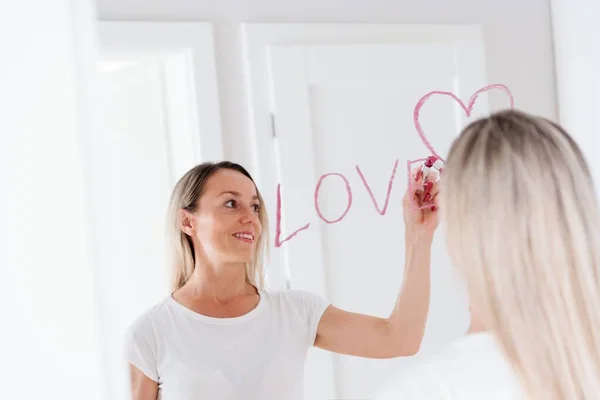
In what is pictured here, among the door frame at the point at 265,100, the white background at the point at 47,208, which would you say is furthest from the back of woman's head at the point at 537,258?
the door frame at the point at 265,100

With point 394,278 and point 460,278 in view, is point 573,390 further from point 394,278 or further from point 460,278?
point 394,278

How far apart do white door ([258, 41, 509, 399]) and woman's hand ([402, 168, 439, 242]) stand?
0.61 feet

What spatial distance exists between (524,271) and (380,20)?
772 millimetres

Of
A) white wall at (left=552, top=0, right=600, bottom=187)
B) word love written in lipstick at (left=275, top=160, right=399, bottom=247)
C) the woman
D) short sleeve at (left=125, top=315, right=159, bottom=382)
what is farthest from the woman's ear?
white wall at (left=552, top=0, right=600, bottom=187)

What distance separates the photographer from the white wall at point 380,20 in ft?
3.78

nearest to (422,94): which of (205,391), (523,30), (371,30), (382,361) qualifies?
(371,30)

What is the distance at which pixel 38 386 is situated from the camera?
68cm

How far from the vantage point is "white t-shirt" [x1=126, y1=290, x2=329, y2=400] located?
0.95 meters

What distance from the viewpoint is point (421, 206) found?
41.6 inches

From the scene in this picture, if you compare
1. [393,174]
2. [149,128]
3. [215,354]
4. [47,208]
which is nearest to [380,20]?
[393,174]

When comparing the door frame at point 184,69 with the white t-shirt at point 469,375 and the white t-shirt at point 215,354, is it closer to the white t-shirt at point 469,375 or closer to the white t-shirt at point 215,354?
the white t-shirt at point 215,354

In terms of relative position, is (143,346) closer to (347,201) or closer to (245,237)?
(245,237)

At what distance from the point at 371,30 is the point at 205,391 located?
63 cm

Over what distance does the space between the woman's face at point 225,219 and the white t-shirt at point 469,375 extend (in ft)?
1.25
